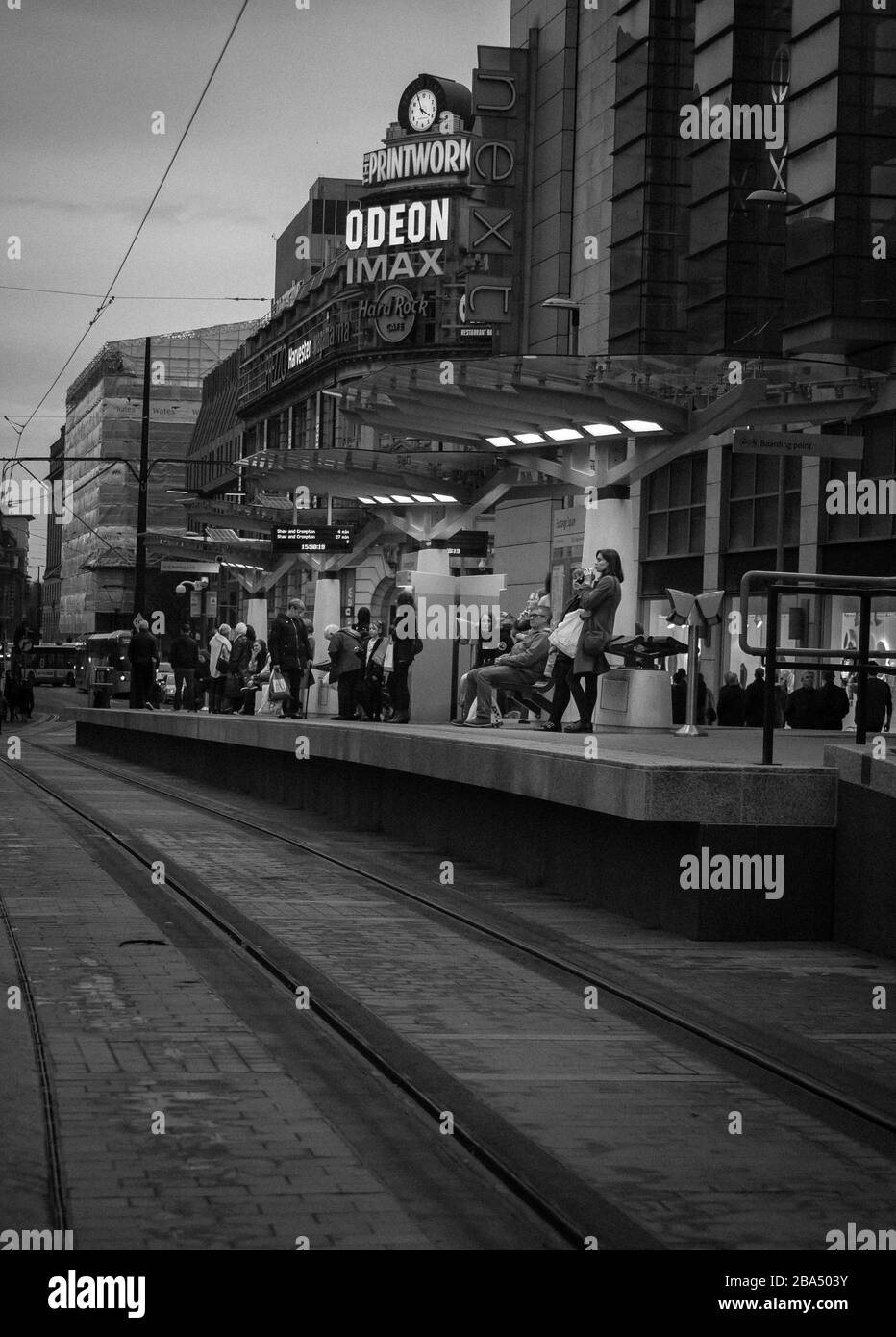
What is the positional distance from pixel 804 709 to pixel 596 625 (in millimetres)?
5291

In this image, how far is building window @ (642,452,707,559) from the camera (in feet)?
110

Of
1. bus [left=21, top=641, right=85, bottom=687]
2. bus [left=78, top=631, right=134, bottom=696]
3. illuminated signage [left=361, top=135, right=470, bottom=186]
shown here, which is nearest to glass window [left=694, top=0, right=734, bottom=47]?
illuminated signage [left=361, top=135, right=470, bottom=186]

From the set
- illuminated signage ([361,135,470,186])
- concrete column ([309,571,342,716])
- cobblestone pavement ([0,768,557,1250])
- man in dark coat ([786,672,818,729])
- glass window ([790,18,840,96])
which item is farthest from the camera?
illuminated signage ([361,135,470,186])

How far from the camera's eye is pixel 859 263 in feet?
86.9

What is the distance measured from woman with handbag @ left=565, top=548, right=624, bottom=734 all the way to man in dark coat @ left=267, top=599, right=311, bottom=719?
841cm

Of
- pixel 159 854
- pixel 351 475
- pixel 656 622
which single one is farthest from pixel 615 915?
pixel 656 622

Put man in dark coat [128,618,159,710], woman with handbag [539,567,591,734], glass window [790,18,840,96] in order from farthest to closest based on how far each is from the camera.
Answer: man in dark coat [128,618,159,710], glass window [790,18,840,96], woman with handbag [539,567,591,734]

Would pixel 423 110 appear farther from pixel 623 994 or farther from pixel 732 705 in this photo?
pixel 623 994

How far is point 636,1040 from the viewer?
7793 mm

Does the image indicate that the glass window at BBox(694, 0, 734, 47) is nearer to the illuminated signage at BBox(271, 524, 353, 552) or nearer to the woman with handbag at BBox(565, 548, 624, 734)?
the illuminated signage at BBox(271, 524, 353, 552)

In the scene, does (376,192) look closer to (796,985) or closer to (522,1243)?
(796,985)

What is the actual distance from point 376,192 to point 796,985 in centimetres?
5916

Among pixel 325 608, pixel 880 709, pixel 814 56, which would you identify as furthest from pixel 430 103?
pixel 880 709

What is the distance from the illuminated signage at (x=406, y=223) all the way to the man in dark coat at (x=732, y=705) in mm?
43584
